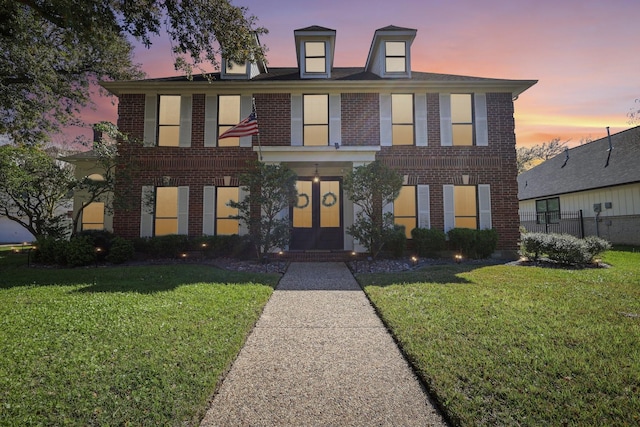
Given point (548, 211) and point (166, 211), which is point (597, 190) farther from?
point (166, 211)

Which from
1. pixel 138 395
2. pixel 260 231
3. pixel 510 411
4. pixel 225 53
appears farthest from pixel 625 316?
pixel 225 53

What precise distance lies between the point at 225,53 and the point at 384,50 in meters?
7.32

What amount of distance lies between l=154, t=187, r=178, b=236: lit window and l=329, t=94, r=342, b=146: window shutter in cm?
597

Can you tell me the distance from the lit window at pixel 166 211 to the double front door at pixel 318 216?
4.20 meters

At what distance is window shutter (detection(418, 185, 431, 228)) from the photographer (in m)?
10.8

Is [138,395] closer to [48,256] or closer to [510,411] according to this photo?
[510,411]

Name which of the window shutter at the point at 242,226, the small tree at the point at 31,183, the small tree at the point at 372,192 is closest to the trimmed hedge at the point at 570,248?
the small tree at the point at 372,192

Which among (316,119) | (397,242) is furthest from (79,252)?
(397,242)

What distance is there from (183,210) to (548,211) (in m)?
22.1

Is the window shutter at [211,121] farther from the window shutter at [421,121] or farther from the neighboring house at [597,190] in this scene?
the neighboring house at [597,190]

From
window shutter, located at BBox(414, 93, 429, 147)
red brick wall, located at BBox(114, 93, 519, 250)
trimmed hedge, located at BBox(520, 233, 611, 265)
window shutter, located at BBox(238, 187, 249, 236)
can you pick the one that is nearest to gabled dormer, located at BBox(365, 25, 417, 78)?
window shutter, located at BBox(414, 93, 429, 147)

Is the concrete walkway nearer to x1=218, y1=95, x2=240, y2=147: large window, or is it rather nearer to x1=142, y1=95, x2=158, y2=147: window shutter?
x1=218, y1=95, x2=240, y2=147: large window

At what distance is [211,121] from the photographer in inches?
437

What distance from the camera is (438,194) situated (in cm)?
1087
